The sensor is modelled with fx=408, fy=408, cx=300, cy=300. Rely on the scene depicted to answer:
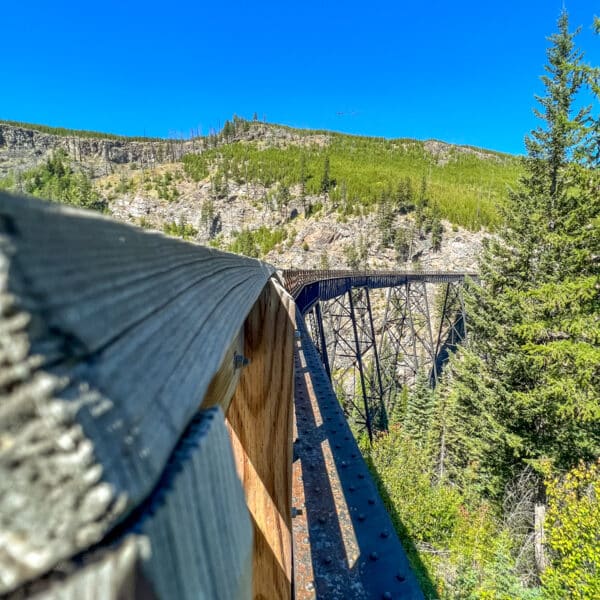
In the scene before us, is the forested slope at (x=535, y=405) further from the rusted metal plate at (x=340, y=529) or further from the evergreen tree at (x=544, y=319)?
the rusted metal plate at (x=340, y=529)

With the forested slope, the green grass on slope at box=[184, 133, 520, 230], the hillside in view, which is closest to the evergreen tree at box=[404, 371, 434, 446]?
the forested slope

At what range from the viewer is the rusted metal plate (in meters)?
1.33

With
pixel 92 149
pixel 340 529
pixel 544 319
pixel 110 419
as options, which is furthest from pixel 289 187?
pixel 110 419

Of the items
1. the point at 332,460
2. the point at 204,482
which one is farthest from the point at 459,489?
the point at 204,482

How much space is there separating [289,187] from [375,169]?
20.0m

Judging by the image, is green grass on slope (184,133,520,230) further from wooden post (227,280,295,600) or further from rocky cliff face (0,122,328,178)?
wooden post (227,280,295,600)

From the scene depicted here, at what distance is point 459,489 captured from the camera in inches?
669

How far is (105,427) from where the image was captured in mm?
196

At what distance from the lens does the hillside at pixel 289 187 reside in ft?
170

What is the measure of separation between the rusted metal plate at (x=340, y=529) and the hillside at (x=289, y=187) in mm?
14982

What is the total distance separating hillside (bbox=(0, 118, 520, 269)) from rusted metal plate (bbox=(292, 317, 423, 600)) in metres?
15.0

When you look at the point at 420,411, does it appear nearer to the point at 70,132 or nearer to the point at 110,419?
the point at 110,419

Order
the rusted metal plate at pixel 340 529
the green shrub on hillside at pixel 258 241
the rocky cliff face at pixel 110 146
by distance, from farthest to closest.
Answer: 1. the rocky cliff face at pixel 110 146
2. the green shrub on hillside at pixel 258 241
3. the rusted metal plate at pixel 340 529

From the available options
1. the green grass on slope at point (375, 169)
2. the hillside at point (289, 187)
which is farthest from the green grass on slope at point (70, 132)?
the green grass on slope at point (375, 169)
